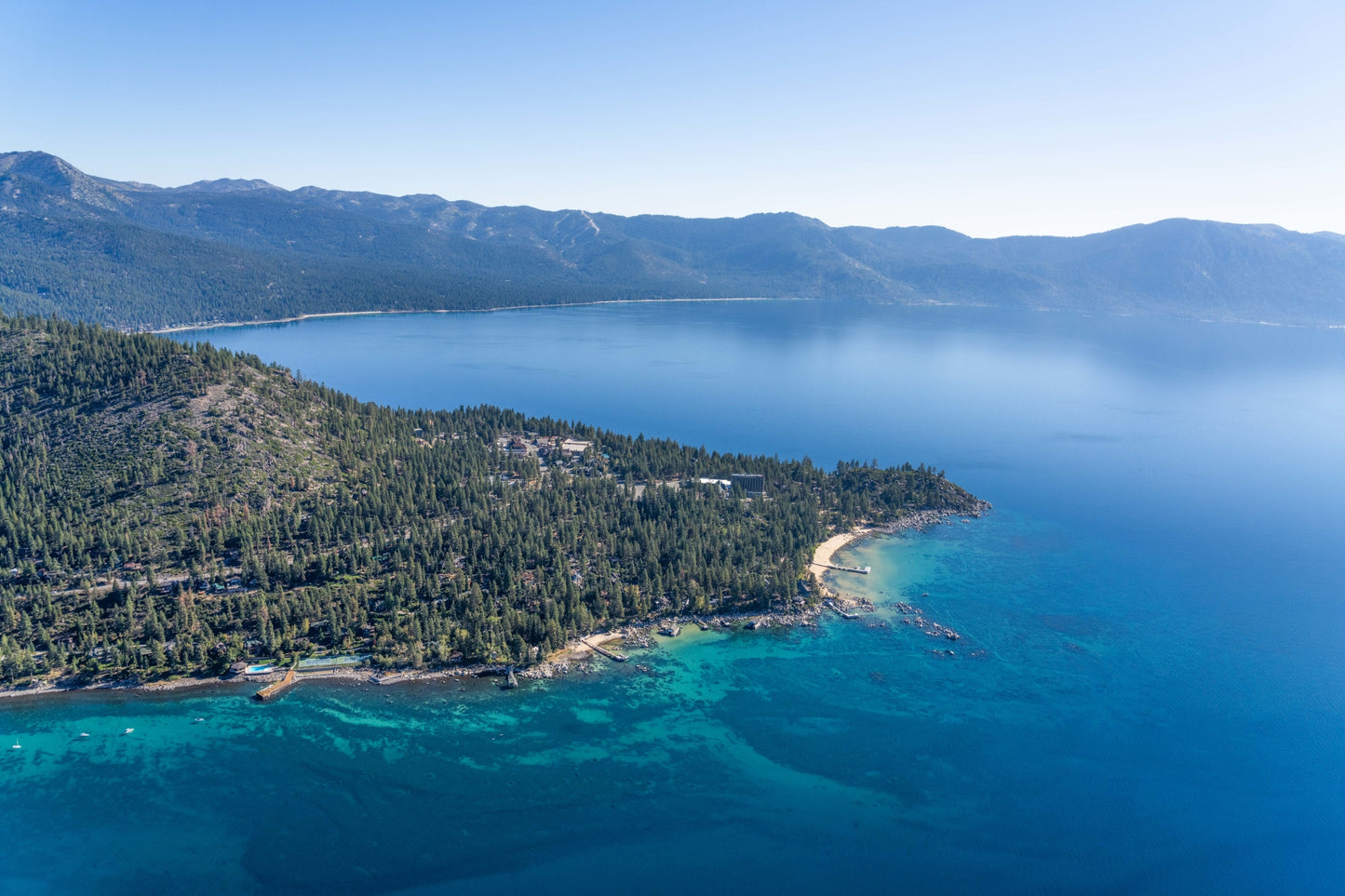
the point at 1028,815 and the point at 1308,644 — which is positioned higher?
the point at 1308,644

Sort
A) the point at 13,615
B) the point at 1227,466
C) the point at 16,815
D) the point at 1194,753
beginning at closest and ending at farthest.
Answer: the point at 16,815, the point at 1194,753, the point at 13,615, the point at 1227,466

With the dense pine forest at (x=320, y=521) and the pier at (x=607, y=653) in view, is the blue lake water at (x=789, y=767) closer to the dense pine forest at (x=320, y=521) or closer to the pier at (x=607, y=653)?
the pier at (x=607, y=653)

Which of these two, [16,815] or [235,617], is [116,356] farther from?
[16,815]

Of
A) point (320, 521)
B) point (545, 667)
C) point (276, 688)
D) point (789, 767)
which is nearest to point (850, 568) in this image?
point (789, 767)

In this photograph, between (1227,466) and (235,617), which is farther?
(1227,466)

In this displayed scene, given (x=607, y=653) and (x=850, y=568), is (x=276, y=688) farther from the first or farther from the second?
(x=850, y=568)

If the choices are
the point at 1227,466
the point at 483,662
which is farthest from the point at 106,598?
the point at 1227,466
